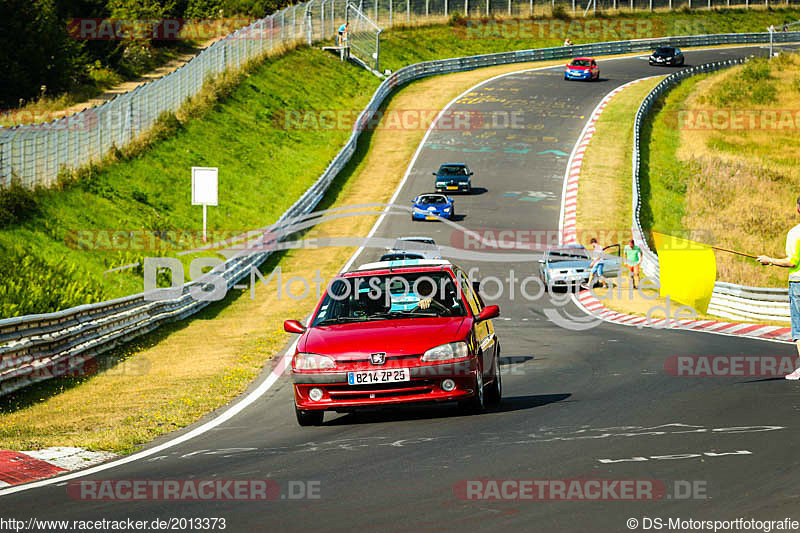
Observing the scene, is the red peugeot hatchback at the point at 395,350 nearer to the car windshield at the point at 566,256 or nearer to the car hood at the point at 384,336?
the car hood at the point at 384,336

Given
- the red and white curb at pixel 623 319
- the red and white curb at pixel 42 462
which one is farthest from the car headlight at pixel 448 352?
the red and white curb at pixel 623 319

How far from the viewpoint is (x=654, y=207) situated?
45.6m

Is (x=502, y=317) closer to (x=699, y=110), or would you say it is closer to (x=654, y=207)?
(x=654, y=207)

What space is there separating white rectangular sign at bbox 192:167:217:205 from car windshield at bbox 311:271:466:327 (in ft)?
81.4

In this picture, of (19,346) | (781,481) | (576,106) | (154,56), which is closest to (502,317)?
(19,346)

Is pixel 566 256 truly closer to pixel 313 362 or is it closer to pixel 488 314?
pixel 488 314

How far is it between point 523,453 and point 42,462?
417cm

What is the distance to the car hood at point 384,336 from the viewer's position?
10086mm

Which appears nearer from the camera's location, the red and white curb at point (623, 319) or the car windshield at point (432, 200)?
the red and white curb at point (623, 319)

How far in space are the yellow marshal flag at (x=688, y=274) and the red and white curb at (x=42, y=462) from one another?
6.78m

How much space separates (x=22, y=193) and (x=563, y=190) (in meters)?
25.9

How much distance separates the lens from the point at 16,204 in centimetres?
2770

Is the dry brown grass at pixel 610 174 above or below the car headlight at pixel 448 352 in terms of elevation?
above

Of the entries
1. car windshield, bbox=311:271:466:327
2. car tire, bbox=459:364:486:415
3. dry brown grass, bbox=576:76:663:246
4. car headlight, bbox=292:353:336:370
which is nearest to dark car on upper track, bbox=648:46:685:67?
dry brown grass, bbox=576:76:663:246
